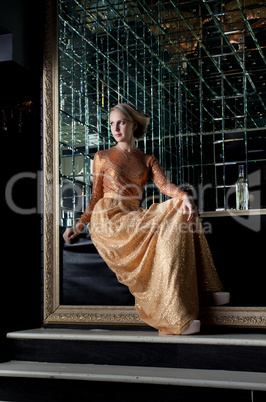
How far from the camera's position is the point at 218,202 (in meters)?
5.10

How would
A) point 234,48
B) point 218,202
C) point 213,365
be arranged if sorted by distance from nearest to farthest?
point 213,365
point 234,48
point 218,202

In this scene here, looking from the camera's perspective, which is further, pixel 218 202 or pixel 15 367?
pixel 218 202

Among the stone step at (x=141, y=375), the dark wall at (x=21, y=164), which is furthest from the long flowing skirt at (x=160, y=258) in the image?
the dark wall at (x=21, y=164)

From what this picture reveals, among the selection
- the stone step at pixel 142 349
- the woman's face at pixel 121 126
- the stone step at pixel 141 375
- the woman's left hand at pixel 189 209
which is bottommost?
the stone step at pixel 141 375

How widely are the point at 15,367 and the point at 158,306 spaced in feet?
2.81

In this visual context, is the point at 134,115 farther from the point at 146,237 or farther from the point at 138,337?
the point at 138,337

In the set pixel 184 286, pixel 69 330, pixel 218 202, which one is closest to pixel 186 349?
pixel 184 286

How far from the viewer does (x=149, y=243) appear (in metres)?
2.78

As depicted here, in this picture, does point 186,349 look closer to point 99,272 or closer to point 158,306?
point 158,306

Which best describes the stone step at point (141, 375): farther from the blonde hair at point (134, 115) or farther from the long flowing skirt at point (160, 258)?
the blonde hair at point (134, 115)

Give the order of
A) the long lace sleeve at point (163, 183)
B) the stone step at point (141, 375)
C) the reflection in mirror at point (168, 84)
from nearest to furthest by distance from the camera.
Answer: the stone step at point (141, 375) < the long lace sleeve at point (163, 183) < the reflection in mirror at point (168, 84)

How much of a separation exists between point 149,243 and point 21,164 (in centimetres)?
112

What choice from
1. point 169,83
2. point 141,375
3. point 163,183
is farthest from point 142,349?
point 169,83

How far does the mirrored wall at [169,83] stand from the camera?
3.74m
